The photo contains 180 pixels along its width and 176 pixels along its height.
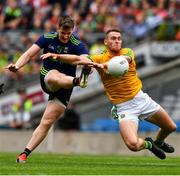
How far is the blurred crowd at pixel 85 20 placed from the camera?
101 feet

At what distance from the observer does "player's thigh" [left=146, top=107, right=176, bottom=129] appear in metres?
16.3

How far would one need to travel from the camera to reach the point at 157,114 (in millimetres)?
16250

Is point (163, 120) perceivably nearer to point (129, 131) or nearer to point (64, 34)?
point (129, 131)

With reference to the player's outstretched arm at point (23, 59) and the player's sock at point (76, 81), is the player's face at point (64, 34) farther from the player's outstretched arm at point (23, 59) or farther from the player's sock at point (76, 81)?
the player's sock at point (76, 81)

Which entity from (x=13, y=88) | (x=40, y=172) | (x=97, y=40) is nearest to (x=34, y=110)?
(x=13, y=88)

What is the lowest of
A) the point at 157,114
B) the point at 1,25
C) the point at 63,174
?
the point at 63,174

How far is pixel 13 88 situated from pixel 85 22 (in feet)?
11.5

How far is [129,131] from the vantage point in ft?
51.6

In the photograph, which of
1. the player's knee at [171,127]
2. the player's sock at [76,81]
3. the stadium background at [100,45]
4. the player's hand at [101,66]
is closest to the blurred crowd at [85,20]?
the stadium background at [100,45]

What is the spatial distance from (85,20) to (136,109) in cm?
1699

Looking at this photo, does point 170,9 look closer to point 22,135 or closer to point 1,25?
point 1,25

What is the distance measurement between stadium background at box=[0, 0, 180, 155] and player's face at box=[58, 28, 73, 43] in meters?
11.3

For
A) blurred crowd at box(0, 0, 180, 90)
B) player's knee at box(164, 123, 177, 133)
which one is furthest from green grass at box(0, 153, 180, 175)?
blurred crowd at box(0, 0, 180, 90)

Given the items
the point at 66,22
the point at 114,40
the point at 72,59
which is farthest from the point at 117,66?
the point at 66,22
